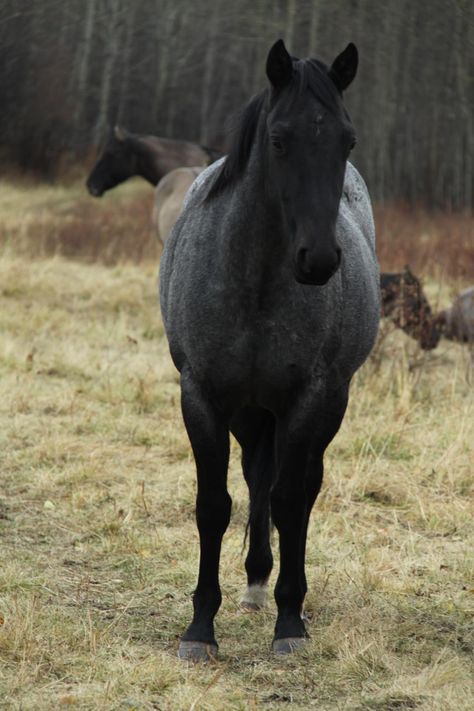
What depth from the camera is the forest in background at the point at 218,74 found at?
72.9 feet

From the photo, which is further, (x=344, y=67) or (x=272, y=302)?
(x=272, y=302)

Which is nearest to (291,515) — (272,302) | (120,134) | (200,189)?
(272,302)

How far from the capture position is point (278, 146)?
289cm

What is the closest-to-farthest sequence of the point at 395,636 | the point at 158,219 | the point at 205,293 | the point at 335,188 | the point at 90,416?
the point at 335,188 → the point at 205,293 → the point at 395,636 → the point at 90,416 → the point at 158,219

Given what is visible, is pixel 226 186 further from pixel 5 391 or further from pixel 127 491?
pixel 5 391

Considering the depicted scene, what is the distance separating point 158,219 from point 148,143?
67.2 inches

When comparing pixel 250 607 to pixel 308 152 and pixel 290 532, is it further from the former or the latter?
pixel 308 152

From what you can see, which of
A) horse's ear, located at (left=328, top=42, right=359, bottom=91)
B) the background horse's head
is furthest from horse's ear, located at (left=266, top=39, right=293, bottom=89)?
the background horse's head

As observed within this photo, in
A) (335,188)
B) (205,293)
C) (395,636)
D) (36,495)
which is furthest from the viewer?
(36,495)

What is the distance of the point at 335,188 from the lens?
2.83m

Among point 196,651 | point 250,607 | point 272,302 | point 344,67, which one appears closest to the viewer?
point 344,67

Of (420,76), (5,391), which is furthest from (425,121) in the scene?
(5,391)

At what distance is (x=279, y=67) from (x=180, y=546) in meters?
2.18

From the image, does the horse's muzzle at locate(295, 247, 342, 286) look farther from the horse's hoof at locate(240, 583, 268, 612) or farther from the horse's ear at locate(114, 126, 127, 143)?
the horse's ear at locate(114, 126, 127, 143)
